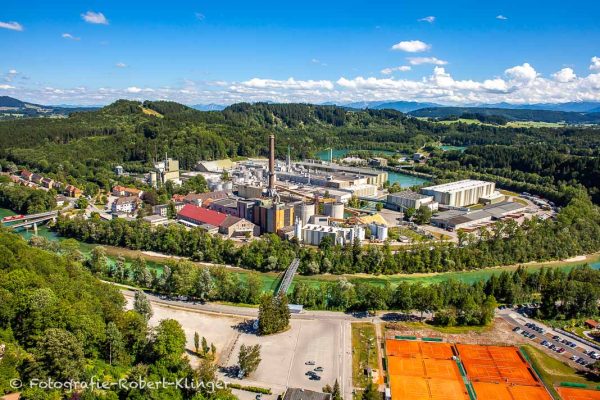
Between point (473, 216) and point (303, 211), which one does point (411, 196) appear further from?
point (303, 211)

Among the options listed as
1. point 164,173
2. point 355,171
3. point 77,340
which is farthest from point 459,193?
point 77,340

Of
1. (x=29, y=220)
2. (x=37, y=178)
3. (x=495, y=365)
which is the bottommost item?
(x=495, y=365)

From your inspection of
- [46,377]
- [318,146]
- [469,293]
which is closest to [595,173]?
[469,293]

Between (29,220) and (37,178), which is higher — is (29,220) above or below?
below

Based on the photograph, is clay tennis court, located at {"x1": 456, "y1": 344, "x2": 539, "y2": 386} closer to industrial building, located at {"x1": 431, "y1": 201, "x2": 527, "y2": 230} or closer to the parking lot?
the parking lot

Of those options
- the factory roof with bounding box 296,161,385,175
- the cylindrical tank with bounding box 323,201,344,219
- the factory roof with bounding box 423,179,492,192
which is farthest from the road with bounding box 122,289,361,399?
the factory roof with bounding box 296,161,385,175

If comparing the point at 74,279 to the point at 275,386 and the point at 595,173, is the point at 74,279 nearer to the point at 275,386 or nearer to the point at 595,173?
the point at 275,386

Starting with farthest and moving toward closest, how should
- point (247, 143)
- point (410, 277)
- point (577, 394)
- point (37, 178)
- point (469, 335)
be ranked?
point (247, 143), point (37, 178), point (410, 277), point (469, 335), point (577, 394)

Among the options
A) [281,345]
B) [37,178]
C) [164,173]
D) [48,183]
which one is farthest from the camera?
[164,173]
